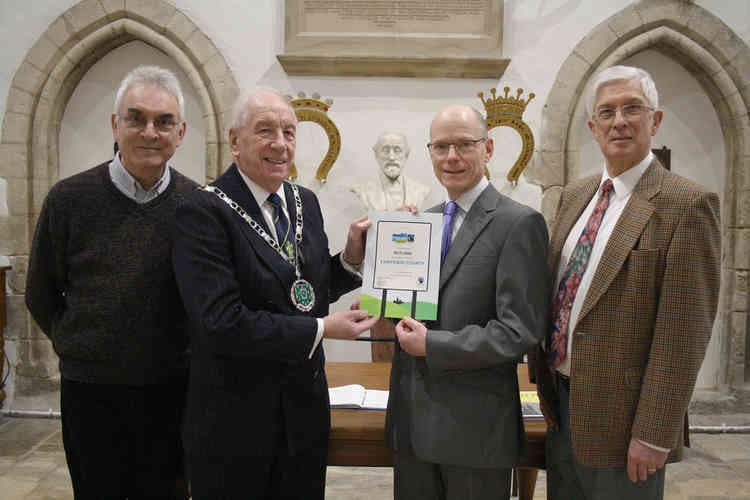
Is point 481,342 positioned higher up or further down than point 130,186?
further down

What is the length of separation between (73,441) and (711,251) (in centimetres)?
195

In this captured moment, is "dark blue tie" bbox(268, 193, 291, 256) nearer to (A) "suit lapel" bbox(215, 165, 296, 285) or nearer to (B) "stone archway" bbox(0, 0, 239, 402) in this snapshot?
(A) "suit lapel" bbox(215, 165, 296, 285)

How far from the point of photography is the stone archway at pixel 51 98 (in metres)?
4.16

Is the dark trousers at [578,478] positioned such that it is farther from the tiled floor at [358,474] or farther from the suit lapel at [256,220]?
the tiled floor at [358,474]

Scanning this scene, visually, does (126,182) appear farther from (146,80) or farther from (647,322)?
(647,322)

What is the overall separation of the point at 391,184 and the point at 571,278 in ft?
8.15

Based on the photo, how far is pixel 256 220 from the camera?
4.88 ft

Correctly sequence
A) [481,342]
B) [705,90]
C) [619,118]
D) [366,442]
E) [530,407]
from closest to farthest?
[481,342]
[619,118]
[366,442]
[530,407]
[705,90]

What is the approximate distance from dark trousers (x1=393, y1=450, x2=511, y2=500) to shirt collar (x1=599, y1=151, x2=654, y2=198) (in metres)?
0.87

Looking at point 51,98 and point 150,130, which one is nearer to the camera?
point 150,130

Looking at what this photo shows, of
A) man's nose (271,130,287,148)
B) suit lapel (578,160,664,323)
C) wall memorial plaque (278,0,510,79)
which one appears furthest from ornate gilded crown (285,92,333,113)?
suit lapel (578,160,664,323)

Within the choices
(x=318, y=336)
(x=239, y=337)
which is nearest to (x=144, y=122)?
(x=239, y=337)

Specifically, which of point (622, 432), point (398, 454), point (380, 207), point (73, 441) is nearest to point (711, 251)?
point (622, 432)

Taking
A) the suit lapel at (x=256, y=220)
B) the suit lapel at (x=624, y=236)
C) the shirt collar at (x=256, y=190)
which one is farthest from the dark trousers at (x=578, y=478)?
the shirt collar at (x=256, y=190)
